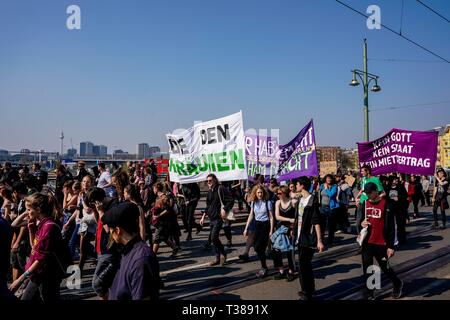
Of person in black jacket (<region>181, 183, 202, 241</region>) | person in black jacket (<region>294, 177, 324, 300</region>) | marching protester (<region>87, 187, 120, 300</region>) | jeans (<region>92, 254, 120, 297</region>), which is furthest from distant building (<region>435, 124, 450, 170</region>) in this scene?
jeans (<region>92, 254, 120, 297</region>)

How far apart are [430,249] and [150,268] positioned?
23.4 feet

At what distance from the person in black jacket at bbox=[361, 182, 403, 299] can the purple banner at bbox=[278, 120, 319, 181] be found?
3.32 m

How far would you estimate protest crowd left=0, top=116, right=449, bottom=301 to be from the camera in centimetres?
231

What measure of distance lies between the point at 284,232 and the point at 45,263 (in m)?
3.49

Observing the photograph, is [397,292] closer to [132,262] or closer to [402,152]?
[132,262]

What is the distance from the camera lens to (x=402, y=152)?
8.39 metres

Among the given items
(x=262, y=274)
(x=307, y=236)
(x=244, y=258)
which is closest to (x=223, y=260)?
(x=244, y=258)

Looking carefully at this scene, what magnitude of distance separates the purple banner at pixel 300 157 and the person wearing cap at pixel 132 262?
20.5 feet

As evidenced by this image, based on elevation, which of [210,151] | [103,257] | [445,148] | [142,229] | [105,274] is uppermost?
[445,148]

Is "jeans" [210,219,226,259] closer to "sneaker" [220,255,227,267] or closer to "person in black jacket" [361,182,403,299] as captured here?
"sneaker" [220,255,227,267]

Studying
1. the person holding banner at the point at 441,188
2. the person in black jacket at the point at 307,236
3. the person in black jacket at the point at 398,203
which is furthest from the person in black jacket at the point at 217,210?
the person holding banner at the point at 441,188
